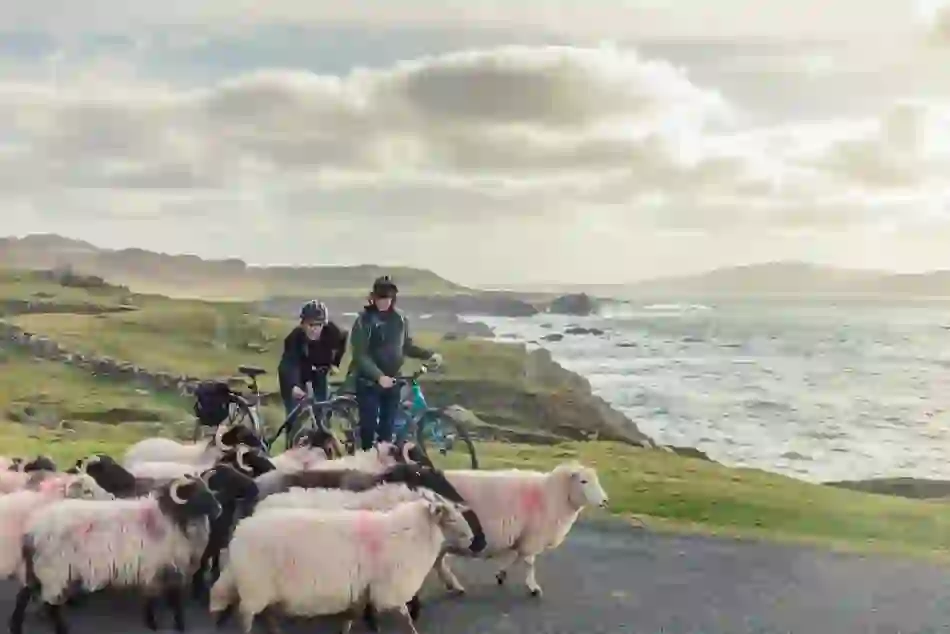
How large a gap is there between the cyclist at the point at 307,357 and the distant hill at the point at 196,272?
2.93 m

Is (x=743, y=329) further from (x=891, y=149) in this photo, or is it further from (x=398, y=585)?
(x=398, y=585)

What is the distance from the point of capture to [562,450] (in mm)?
9844

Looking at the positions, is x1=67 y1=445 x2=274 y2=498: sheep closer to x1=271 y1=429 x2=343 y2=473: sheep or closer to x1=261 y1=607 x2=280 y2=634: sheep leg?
x1=271 y1=429 x2=343 y2=473: sheep

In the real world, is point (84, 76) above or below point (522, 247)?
above

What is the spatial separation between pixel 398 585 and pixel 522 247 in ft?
18.6

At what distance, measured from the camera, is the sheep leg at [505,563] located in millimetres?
5680

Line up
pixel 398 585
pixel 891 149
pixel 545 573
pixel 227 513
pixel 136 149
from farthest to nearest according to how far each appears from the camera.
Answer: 1. pixel 136 149
2. pixel 891 149
3. pixel 545 573
4. pixel 227 513
5. pixel 398 585

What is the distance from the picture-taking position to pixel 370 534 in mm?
4688

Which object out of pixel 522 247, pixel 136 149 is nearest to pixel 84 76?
pixel 136 149

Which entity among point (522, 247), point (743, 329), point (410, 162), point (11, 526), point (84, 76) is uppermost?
point (84, 76)

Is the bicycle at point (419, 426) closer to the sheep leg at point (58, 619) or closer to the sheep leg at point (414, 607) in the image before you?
the sheep leg at point (414, 607)

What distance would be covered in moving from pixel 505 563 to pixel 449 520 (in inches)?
41.9

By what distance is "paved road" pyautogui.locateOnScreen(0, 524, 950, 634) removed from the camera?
202 inches

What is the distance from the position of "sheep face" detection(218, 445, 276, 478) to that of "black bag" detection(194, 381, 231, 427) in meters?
1.13
